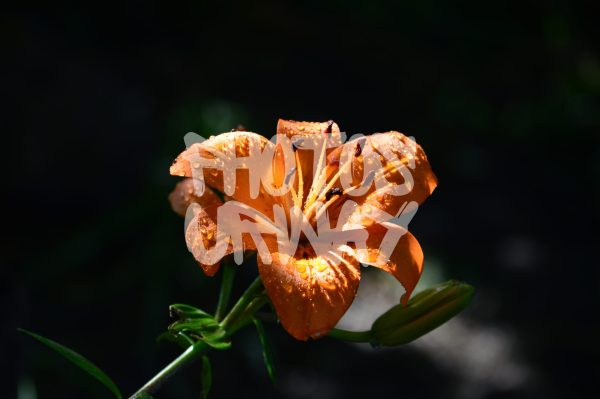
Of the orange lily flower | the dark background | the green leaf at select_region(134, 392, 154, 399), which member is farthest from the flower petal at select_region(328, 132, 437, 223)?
the dark background

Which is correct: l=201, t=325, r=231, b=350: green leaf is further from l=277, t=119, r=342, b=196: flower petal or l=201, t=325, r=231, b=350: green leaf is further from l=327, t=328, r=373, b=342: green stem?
l=277, t=119, r=342, b=196: flower petal

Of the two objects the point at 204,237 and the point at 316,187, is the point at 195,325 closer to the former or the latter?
the point at 204,237

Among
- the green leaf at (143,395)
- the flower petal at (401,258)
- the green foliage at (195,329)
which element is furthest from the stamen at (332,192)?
the green leaf at (143,395)

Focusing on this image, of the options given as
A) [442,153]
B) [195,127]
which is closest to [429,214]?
[442,153]

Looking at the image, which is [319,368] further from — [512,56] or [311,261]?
[512,56]

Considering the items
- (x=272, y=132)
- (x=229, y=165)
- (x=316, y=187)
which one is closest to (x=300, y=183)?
(x=316, y=187)

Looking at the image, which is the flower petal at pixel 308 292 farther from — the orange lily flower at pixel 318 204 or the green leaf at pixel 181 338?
the green leaf at pixel 181 338

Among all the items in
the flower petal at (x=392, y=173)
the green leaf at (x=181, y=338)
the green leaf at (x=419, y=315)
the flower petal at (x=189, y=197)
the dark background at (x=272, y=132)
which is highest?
the flower petal at (x=392, y=173)

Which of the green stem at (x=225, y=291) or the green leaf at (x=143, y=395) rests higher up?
the green stem at (x=225, y=291)
